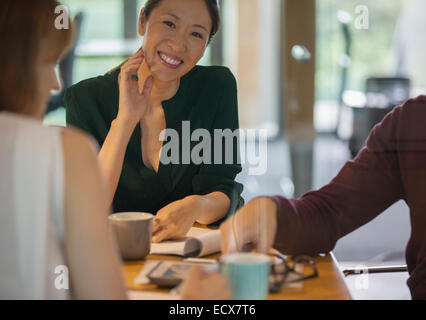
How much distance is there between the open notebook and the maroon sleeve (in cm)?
16

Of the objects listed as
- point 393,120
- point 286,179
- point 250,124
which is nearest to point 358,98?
point 286,179

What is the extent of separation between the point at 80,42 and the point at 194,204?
88 centimetres

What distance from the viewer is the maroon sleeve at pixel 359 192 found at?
1.09 metres

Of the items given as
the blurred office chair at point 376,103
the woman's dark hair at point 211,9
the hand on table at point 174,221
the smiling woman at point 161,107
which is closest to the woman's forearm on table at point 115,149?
the smiling woman at point 161,107

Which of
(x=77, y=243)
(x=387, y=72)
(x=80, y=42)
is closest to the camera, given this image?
(x=77, y=243)

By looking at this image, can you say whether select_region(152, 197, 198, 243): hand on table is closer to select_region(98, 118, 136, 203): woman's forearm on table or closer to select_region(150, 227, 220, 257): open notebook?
select_region(150, 227, 220, 257): open notebook

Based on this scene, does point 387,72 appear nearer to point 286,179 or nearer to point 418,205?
point 286,179

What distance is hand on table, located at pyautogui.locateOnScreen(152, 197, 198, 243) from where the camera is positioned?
3.56ft

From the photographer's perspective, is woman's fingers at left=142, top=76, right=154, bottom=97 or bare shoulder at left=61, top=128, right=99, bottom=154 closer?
bare shoulder at left=61, top=128, right=99, bottom=154

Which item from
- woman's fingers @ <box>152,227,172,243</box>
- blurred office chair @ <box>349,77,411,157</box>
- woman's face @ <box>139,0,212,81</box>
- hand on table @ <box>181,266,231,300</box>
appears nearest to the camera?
hand on table @ <box>181,266,231,300</box>

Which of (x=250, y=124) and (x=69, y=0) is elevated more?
(x=69, y=0)

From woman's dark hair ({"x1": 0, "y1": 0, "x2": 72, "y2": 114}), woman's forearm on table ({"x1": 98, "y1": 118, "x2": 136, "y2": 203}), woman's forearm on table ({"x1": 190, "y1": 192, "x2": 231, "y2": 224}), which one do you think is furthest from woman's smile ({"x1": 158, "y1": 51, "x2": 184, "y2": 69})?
woman's dark hair ({"x1": 0, "y1": 0, "x2": 72, "y2": 114})

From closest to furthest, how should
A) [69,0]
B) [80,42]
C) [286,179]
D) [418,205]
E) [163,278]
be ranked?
[163,278] < [418,205] < [69,0] < [80,42] < [286,179]

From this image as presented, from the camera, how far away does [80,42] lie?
1839mm
